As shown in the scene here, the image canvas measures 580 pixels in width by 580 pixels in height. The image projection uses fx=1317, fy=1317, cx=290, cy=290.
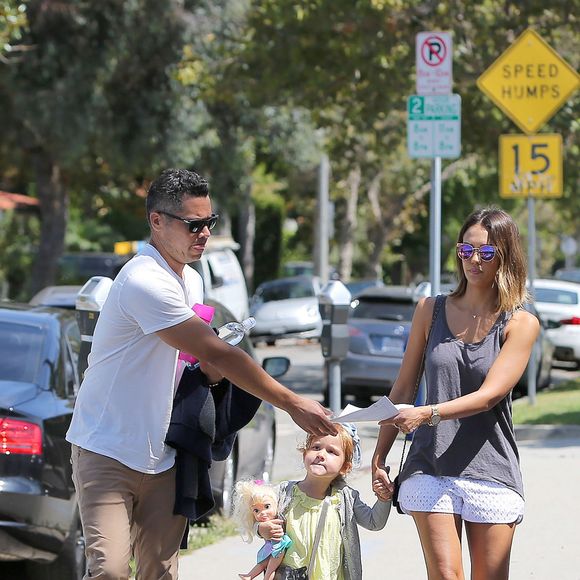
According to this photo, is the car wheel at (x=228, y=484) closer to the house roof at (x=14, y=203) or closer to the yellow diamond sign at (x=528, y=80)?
the yellow diamond sign at (x=528, y=80)

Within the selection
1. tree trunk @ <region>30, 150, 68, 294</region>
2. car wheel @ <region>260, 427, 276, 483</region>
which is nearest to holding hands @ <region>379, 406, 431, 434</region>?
car wheel @ <region>260, 427, 276, 483</region>

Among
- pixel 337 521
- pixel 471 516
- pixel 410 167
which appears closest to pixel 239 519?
pixel 337 521

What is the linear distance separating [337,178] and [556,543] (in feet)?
134

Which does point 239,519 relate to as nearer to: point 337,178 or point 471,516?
point 471,516

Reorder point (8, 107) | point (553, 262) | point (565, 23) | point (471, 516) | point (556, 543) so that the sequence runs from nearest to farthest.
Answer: point (471, 516) < point (556, 543) < point (565, 23) < point (8, 107) < point (553, 262)

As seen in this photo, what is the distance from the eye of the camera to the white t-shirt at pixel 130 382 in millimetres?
4488

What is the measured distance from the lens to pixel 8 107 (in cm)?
2812

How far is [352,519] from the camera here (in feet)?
15.6

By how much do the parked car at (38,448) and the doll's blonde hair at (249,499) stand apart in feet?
5.92

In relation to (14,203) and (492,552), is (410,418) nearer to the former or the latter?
(492,552)

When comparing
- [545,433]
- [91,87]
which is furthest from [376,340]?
[91,87]

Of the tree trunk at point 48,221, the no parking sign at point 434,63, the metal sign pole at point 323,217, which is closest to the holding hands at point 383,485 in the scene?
the no parking sign at point 434,63

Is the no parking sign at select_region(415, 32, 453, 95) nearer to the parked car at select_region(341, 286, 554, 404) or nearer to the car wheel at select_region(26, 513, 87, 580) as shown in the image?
the parked car at select_region(341, 286, 554, 404)

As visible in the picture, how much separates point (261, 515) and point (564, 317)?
1683 cm
